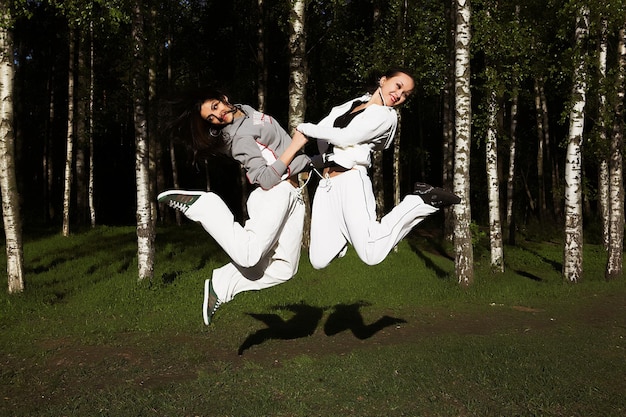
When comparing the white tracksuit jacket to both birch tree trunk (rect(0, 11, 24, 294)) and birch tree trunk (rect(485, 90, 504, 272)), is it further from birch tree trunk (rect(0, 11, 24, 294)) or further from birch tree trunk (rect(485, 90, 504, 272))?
birch tree trunk (rect(485, 90, 504, 272))

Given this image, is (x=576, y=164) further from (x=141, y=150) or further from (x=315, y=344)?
(x=141, y=150)

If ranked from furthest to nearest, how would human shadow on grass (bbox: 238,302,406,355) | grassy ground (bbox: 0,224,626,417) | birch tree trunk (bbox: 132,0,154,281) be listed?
birch tree trunk (bbox: 132,0,154,281) < human shadow on grass (bbox: 238,302,406,355) < grassy ground (bbox: 0,224,626,417)

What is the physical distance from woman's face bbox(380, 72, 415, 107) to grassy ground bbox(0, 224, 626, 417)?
3.33m

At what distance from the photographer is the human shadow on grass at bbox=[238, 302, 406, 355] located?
11.1 m

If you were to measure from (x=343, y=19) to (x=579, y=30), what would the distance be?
11766 mm

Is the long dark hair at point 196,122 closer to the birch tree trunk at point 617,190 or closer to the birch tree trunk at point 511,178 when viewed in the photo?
the birch tree trunk at point 617,190

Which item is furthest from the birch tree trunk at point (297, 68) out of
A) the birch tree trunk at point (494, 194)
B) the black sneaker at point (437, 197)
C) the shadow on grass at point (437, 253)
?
the black sneaker at point (437, 197)

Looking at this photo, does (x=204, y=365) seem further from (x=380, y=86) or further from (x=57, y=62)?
(x=57, y=62)

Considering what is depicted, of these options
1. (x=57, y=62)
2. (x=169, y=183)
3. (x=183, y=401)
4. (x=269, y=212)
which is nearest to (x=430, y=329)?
(x=183, y=401)

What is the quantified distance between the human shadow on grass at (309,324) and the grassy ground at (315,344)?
1.6 inches

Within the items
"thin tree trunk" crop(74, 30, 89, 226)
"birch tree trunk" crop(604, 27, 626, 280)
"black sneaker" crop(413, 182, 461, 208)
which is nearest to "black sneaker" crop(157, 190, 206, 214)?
"black sneaker" crop(413, 182, 461, 208)

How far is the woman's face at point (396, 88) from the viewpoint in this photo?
617 centimetres

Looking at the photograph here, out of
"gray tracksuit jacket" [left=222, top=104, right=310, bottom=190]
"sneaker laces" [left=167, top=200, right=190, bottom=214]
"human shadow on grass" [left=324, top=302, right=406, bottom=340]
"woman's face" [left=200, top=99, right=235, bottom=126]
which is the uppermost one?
"woman's face" [left=200, top=99, right=235, bottom=126]

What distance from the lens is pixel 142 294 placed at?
44.4 ft
